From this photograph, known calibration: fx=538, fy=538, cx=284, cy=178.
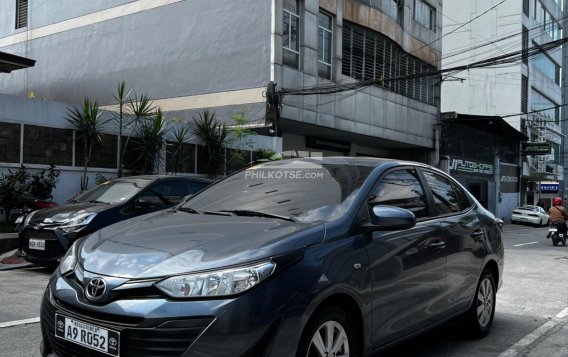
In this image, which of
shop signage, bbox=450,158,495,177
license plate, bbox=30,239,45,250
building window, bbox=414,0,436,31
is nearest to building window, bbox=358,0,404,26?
building window, bbox=414,0,436,31

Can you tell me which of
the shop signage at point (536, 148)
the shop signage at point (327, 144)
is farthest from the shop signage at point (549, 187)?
the shop signage at point (327, 144)

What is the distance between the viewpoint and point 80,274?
3084 mm

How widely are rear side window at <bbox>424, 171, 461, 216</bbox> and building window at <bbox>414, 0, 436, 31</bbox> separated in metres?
25.0

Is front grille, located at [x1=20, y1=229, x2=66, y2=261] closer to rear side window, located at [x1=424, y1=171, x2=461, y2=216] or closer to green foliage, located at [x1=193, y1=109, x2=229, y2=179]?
rear side window, located at [x1=424, y1=171, x2=461, y2=216]

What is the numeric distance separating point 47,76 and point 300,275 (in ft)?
82.1

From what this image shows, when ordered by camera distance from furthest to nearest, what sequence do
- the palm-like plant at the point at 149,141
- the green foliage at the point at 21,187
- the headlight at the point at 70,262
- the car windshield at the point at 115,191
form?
the palm-like plant at the point at 149,141, the green foliage at the point at 21,187, the car windshield at the point at 115,191, the headlight at the point at 70,262

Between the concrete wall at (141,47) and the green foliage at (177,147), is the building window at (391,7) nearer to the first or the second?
the concrete wall at (141,47)

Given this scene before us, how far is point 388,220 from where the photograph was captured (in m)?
3.58

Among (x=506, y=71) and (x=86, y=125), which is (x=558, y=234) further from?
(x=506, y=71)

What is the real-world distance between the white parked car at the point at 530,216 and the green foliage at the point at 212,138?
76.4ft

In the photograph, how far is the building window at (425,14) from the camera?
28.3 m

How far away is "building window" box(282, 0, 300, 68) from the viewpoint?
18.9m

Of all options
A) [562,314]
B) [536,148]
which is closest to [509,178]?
[536,148]

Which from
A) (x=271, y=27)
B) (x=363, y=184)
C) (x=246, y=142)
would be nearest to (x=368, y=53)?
(x=271, y=27)
